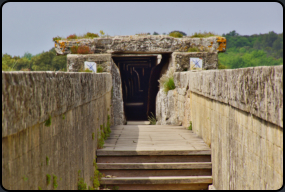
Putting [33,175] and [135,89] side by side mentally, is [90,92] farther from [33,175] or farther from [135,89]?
[135,89]

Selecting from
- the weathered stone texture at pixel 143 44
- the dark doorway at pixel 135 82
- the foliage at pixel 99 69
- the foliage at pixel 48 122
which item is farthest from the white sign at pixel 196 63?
the foliage at pixel 48 122

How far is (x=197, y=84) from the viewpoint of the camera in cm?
586

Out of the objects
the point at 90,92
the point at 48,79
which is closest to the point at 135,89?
the point at 90,92

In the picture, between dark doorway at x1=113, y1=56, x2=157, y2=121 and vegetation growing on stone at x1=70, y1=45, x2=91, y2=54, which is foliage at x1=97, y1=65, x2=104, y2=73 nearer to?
vegetation growing on stone at x1=70, y1=45, x2=91, y2=54

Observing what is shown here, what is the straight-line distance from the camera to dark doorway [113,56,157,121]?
577 inches

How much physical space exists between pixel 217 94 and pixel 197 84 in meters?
1.68

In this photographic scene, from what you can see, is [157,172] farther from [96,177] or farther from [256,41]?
[256,41]

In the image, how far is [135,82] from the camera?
20.7m

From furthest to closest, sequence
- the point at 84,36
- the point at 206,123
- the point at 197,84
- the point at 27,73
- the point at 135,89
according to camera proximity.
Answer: the point at 135,89
the point at 84,36
the point at 197,84
the point at 206,123
the point at 27,73

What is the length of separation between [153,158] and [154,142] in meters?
0.74

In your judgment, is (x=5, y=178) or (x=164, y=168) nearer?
(x=5, y=178)

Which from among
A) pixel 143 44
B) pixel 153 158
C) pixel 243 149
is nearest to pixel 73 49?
pixel 143 44

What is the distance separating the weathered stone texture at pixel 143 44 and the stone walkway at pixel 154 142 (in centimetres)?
266

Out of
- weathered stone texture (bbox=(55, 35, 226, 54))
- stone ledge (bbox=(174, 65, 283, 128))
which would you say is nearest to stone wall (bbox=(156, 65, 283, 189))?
stone ledge (bbox=(174, 65, 283, 128))
